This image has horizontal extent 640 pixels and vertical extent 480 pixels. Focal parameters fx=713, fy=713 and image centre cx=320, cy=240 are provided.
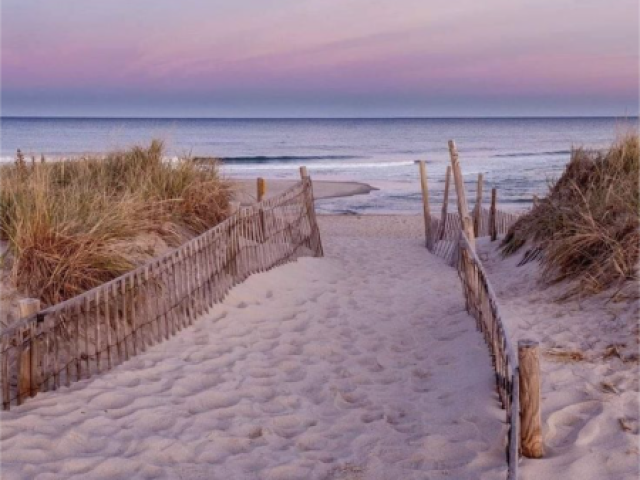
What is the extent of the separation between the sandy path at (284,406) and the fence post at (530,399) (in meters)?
0.19

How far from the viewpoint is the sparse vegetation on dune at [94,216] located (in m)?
5.70

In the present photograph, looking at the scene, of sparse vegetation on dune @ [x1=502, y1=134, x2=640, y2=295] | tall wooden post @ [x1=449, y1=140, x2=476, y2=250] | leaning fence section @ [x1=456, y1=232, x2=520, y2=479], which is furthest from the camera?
tall wooden post @ [x1=449, y1=140, x2=476, y2=250]

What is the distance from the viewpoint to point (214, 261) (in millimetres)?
6859

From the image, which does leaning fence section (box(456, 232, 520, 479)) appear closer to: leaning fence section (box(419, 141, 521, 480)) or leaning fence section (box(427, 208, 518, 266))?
leaning fence section (box(419, 141, 521, 480))

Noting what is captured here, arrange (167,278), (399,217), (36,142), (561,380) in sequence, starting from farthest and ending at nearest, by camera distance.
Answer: (36,142) → (399,217) → (167,278) → (561,380)

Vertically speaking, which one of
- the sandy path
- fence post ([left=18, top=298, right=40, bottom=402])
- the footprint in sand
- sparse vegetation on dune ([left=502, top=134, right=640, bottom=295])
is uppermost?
sparse vegetation on dune ([left=502, top=134, right=640, bottom=295])

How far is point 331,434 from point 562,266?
351cm

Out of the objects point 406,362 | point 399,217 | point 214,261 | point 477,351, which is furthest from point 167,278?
point 399,217

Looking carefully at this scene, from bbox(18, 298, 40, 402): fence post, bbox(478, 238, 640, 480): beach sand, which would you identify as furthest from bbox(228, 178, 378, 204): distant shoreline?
bbox(18, 298, 40, 402): fence post

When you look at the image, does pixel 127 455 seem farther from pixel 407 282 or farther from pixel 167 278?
pixel 407 282

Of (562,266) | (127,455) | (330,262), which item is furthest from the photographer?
(330,262)

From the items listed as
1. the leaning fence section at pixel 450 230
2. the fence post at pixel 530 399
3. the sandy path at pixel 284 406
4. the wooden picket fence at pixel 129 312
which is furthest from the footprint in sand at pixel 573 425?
the leaning fence section at pixel 450 230

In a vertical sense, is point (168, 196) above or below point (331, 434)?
above

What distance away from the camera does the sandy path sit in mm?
3705
